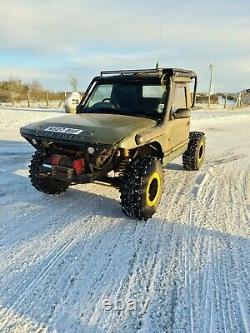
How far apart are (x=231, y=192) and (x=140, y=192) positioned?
7.01 ft

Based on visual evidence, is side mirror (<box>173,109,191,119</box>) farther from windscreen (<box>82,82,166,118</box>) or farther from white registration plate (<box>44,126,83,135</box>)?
white registration plate (<box>44,126,83,135</box>)

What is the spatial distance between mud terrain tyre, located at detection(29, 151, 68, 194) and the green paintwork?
24.1 inches

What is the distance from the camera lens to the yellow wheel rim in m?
4.34

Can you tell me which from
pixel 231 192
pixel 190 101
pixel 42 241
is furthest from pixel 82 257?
pixel 190 101

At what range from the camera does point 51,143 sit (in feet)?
14.3

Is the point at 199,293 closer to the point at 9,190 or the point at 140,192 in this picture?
the point at 140,192

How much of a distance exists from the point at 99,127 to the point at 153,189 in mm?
1147

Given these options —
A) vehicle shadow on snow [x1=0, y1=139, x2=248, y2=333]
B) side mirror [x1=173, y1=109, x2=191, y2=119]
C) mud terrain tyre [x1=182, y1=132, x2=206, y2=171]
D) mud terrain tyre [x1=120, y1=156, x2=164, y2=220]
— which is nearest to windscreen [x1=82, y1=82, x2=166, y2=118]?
side mirror [x1=173, y1=109, x2=191, y2=119]

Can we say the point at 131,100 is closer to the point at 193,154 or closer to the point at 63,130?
the point at 63,130

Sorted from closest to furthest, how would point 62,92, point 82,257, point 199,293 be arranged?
point 199,293 < point 82,257 < point 62,92

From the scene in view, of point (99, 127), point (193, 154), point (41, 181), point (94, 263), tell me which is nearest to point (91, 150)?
point (99, 127)

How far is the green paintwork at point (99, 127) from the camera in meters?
3.83

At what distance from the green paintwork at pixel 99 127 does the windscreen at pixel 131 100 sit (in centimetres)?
31

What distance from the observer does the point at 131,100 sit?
17.0 feet
